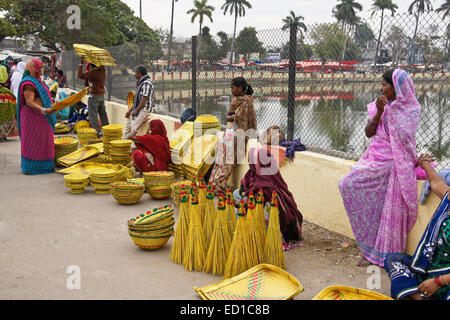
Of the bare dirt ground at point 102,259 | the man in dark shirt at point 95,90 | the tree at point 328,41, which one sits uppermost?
the tree at point 328,41

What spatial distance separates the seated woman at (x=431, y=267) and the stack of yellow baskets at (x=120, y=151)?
490 cm

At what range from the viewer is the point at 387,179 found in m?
3.80

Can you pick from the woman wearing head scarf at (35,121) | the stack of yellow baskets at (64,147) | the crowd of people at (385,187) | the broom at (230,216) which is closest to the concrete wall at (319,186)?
the crowd of people at (385,187)

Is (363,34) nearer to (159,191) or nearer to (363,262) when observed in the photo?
(363,262)

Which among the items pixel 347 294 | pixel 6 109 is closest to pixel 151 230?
pixel 347 294

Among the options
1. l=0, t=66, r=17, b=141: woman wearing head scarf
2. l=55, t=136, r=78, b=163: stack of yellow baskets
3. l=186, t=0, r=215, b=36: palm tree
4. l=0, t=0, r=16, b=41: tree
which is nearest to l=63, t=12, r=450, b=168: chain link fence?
l=55, t=136, r=78, b=163: stack of yellow baskets

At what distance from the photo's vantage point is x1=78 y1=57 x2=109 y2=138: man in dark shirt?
9.64 m

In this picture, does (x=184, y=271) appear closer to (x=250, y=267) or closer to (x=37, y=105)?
(x=250, y=267)

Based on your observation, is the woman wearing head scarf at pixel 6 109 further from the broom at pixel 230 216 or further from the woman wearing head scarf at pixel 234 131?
the broom at pixel 230 216

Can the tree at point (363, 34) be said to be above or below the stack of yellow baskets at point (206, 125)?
above

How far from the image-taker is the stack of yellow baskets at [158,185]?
19.6 ft

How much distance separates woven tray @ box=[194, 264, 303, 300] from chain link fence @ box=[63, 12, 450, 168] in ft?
6.33

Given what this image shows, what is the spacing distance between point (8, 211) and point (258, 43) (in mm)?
4094
